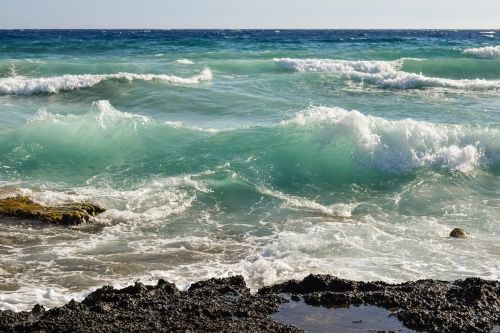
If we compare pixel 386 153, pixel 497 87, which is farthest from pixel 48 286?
pixel 497 87

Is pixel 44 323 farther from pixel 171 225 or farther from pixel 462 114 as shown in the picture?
pixel 462 114

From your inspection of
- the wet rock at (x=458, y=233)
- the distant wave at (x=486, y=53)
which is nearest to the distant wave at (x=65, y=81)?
the wet rock at (x=458, y=233)

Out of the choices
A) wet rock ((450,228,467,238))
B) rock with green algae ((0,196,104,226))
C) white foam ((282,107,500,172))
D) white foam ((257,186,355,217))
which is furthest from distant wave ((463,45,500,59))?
rock with green algae ((0,196,104,226))

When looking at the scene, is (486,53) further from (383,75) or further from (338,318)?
(338,318)

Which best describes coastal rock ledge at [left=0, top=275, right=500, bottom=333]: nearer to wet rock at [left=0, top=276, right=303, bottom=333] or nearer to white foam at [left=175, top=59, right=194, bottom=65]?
wet rock at [left=0, top=276, right=303, bottom=333]

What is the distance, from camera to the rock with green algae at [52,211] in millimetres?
10172

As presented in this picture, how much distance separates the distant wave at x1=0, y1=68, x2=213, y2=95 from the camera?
25.1 meters

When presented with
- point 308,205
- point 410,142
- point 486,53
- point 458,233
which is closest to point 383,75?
point 410,142

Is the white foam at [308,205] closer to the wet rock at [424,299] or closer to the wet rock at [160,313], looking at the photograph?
the wet rock at [424,299]

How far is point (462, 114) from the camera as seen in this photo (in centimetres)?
1998

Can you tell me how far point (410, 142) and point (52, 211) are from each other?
8064 mm

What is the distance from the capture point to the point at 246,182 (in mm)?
12812

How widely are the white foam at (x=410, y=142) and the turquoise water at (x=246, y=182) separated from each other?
0.12 ft

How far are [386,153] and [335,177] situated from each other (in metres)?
1.46
